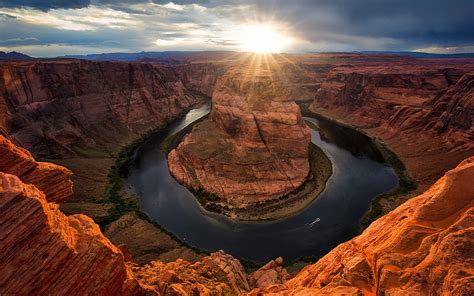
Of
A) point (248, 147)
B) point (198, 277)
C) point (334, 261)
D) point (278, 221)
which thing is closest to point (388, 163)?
point (248, 147)

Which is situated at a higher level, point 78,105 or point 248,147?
point 78,105

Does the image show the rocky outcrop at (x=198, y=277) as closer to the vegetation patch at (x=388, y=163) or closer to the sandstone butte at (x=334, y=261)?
the sandstone butte at (x=334, y=261)

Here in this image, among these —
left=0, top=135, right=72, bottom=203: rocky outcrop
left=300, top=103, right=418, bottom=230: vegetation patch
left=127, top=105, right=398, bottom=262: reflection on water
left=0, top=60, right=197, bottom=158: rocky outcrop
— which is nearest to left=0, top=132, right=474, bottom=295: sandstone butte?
left=0, top=135, right=72, bottom=203: rocky outcrop

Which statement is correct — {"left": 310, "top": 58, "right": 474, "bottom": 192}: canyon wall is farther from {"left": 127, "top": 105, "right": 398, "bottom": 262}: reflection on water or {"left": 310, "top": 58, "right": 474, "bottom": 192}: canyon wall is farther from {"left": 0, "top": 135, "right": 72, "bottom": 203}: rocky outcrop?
{"left": 0, "top": 135, "right": 72, "bottom": 203}: rocky outcrop

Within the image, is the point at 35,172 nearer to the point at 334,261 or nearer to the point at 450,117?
the point at 334,261

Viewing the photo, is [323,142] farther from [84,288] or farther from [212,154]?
[84,288]

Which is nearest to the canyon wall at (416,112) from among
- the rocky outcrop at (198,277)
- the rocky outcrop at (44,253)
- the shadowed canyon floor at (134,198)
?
the shadowed canyon floor at (134,198)
